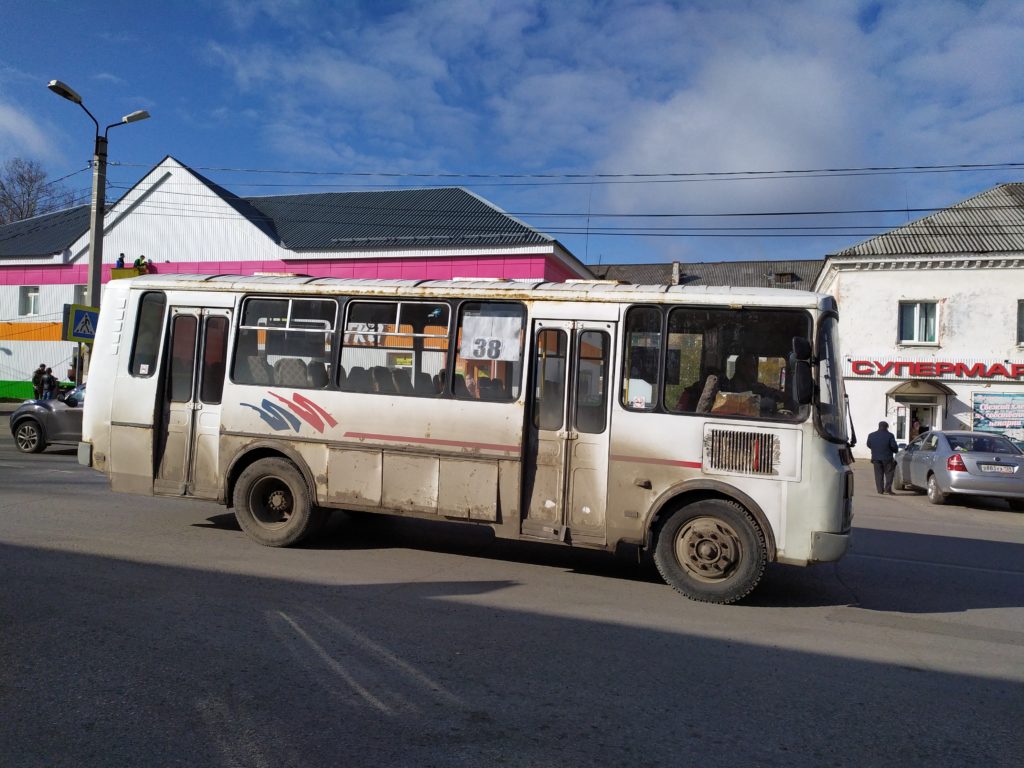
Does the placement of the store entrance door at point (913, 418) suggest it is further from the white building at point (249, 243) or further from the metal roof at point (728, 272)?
the metal roof at point (728, 272)

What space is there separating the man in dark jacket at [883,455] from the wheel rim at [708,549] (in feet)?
38.5

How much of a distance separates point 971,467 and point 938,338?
15.1 metres

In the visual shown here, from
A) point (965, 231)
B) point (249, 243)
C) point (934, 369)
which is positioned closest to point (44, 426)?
point (249, 243)

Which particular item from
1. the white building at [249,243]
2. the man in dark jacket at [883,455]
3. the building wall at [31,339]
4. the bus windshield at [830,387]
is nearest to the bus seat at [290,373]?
the bus windshield at [830,387]

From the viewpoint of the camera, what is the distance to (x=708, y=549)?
254 inches

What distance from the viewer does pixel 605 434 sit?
6.76 meters

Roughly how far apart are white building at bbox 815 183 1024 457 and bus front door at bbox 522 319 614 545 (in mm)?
23977

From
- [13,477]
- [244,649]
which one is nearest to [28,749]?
[244,649]

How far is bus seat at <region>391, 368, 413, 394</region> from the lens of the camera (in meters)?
7.44

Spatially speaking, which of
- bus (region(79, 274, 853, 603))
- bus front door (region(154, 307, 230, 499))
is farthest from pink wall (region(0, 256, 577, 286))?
bus (region(79, 274, 853, 603))

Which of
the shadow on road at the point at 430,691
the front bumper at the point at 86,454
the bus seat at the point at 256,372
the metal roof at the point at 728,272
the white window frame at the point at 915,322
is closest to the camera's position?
the shadow on road at the point at 430,691

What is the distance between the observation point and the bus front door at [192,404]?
8094mm

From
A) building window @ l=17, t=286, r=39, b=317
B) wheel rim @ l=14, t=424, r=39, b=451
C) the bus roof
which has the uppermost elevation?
building window @ l=17, t=286, r=39, b=317

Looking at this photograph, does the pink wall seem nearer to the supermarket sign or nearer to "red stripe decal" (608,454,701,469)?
the supermarket sign
